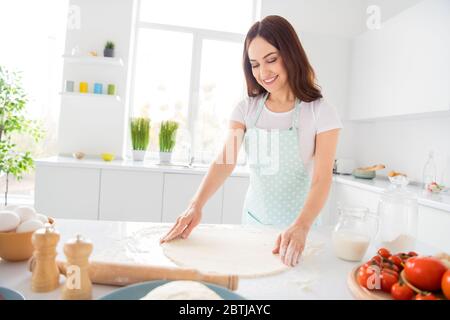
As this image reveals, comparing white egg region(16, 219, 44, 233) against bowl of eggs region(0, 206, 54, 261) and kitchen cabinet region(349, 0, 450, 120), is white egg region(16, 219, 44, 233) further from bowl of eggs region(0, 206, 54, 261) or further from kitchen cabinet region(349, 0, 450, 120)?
kitchen cabinet region(349, 0, 450, 120)

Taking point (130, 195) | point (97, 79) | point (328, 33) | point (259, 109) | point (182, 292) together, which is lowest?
point (130, 195)

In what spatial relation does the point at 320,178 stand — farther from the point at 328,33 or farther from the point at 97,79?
the point at 328,33

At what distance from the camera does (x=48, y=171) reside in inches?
98.7

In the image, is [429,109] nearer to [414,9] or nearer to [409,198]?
[414,9]

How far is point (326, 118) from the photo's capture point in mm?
1253

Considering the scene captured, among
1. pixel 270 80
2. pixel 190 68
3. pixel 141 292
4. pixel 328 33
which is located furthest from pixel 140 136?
pixel 141 292

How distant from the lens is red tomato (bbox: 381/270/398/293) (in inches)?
25.6

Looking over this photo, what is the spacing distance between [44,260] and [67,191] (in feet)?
6.83

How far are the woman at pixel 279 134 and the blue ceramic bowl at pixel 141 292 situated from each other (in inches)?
15.6

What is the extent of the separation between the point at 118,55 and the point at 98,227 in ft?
7.81

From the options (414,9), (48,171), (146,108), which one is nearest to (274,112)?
(414,9)

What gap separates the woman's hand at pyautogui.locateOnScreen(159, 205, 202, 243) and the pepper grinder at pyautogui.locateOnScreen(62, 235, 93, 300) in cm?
35

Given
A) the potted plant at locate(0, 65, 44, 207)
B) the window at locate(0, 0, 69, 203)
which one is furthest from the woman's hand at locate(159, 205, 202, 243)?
the window at locate(0, 0, 69, 203)

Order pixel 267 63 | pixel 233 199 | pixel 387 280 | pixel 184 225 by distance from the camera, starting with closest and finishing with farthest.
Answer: pixel 387 280
pixel 184 225
pixel 267 63
pixel 233 199
